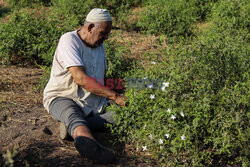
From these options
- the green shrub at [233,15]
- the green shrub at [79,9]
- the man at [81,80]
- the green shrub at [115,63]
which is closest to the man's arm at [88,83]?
the man at [81,80]

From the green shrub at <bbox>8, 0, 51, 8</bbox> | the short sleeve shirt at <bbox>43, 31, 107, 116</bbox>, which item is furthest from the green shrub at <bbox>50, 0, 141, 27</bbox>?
the short sleeve shirt at <bbox>43, 31, 107, 116</bbox>

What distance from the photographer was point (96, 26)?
10.1 ft

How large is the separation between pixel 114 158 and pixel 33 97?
1.93 metres

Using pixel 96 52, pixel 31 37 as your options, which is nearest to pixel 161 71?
pixel 96 52

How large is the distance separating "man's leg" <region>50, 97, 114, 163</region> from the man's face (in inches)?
24.2

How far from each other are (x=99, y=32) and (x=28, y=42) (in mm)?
2522

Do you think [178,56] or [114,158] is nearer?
[114,158]

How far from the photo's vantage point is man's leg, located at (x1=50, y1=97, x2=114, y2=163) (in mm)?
2543

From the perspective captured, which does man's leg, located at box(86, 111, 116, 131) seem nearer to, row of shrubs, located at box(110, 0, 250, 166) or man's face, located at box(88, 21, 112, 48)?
row of shrubs, located at box(110, 0, 250, 166)

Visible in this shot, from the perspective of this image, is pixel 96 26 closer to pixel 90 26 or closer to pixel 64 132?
pixel 90 26

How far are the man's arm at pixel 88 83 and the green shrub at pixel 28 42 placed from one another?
2113mm

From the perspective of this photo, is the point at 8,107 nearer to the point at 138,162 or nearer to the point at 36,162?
the point at 36,162

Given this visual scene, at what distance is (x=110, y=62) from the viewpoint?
15.0 feet

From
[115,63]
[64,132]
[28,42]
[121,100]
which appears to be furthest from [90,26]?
[28,42]
